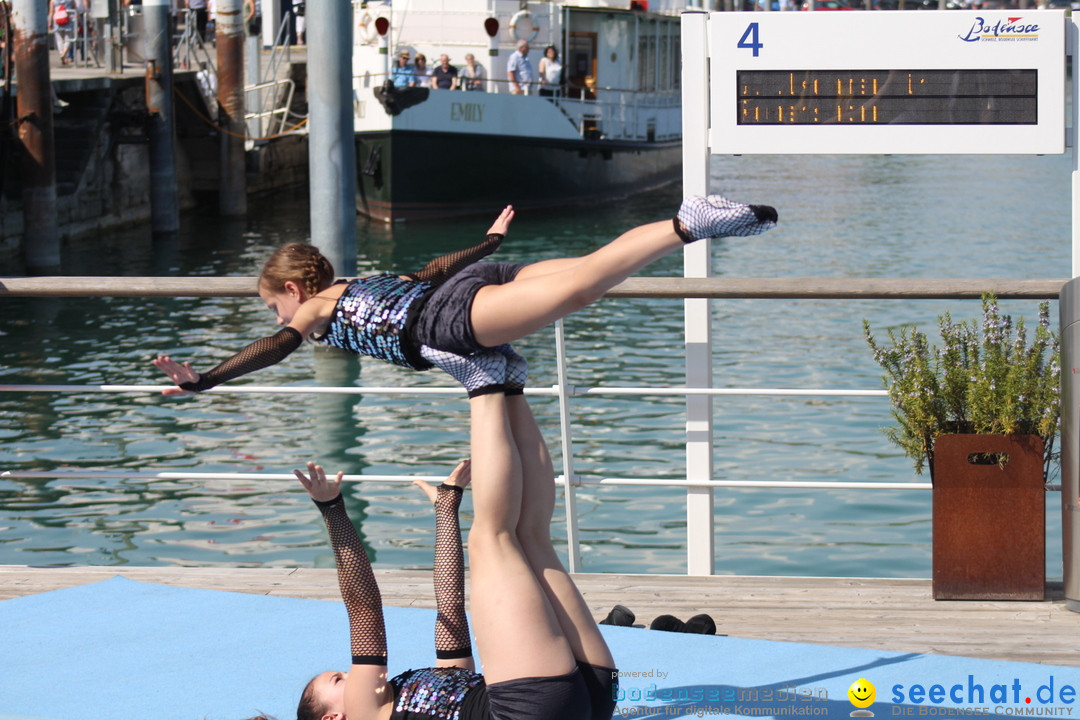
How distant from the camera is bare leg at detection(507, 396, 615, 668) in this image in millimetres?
3016

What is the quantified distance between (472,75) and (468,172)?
1.95 metres

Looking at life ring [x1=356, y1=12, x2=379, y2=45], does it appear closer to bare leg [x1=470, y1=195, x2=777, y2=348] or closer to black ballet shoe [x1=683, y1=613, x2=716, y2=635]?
black ballet shoe [x1=683, y1=613, x2=716, y2=635]

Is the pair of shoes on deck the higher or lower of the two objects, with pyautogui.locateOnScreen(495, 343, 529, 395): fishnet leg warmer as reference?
lower

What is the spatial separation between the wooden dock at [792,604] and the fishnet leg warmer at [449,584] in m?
1.08

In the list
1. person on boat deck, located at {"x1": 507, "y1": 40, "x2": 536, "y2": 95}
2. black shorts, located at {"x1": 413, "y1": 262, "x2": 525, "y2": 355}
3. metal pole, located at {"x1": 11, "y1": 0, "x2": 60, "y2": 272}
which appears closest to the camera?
black shorts, located at {"x1": 413, "y1": 262, "x2": 525, "y2": 355}

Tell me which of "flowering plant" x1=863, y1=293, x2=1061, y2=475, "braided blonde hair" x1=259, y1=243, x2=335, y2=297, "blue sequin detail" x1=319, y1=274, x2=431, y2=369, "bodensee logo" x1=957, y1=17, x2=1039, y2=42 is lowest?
"flowering plant" x1=863, y1=293, x2=1061, y2=475

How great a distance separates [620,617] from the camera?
3969 millimetres

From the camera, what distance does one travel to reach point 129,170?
2417 cm

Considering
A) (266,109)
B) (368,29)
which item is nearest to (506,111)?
(368,29)

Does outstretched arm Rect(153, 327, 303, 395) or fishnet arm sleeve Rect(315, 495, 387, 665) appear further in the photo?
outstretched arm Rect(153, 327, 303, 395)

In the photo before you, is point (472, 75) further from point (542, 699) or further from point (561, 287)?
point (542, 699)

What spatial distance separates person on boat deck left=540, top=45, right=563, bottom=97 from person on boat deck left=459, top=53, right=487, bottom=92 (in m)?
1.25

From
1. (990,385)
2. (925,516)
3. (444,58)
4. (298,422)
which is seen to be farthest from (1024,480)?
(444,58)

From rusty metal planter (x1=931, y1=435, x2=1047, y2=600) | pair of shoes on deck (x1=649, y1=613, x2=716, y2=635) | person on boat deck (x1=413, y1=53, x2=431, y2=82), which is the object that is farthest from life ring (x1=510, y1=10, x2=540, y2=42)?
pair of shoes on deck (x1=649, y1=613, x2=716, y2=635)
